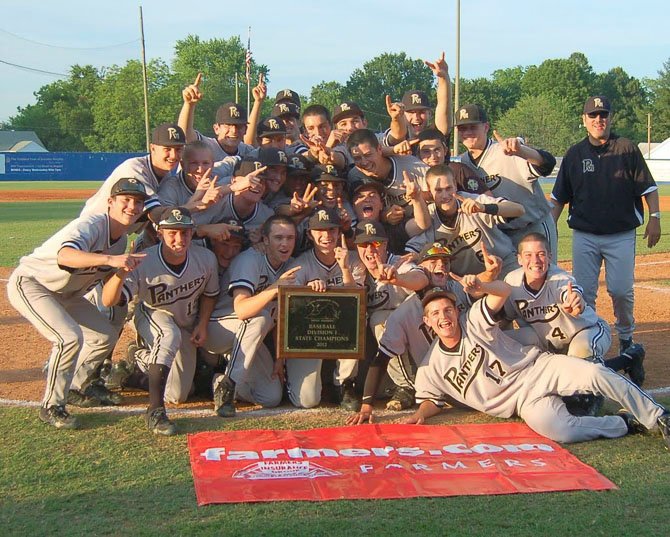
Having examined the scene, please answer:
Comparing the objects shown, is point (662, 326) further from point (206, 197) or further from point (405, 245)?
point (206, 197)

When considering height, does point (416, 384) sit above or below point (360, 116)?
below

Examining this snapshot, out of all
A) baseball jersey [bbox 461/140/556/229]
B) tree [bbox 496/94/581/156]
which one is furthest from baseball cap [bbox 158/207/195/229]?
tree [bbox 496/94/581/156]

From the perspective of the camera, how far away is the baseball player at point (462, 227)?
20.1ft

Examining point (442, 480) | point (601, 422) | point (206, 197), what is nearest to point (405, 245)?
point (206, 197)

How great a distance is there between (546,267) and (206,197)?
2354 mm

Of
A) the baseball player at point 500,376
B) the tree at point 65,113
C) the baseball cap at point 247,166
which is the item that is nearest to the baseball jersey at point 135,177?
the baseball cap at point 247,166

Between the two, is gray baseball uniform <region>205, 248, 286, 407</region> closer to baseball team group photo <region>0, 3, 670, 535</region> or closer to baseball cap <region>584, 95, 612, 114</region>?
baseball team group photo <region>0, 3, 670, 535</region>

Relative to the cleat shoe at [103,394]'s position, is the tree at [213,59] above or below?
above

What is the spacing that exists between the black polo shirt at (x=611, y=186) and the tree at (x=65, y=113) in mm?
64217

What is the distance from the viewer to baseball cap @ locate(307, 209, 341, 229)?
5.76m

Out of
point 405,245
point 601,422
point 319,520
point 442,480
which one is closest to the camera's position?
point 319,520

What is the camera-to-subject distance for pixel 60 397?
17.4ft

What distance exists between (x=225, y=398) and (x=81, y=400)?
1.04 meters

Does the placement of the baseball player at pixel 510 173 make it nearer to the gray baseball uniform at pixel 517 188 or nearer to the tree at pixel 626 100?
the gray baseball uniform at pixel 517 188
